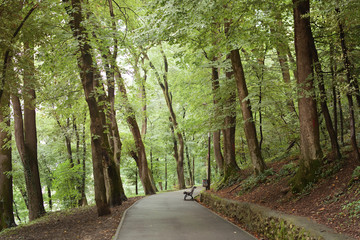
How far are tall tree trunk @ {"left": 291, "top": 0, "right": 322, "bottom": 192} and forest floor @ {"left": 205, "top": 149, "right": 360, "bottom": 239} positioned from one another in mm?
335

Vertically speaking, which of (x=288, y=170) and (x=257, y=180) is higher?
(x=288, y=170)

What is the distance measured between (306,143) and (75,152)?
20459 millimetres

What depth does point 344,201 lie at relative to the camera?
607 centimetres

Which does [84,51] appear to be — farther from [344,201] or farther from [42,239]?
[344,201]

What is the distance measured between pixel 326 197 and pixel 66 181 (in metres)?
17.6

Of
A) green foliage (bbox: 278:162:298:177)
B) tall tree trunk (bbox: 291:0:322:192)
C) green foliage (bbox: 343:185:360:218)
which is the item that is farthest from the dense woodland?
green foliage (bbox: 343:185:360:218)

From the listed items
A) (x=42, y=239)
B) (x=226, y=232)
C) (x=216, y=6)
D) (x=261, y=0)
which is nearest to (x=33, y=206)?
Result: (x=42, y=239)

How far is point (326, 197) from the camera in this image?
6730mm

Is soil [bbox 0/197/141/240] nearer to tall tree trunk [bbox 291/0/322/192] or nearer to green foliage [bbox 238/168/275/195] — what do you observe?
green foliage [bbox 238/168/275/195]

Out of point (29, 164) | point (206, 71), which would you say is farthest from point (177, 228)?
point (206, 71)

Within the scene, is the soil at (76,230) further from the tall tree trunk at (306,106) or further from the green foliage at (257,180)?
the tall tree trunk at (306,106)

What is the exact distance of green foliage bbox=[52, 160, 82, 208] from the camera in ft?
61.5

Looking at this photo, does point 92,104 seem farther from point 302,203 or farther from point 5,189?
point 302,203

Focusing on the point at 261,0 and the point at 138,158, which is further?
the point at 138,158
